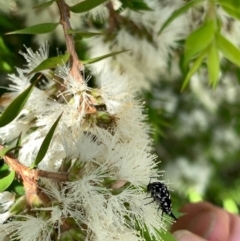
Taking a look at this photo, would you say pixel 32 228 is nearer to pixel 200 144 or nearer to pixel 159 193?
pixel 159 193

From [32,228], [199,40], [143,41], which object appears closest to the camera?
[32,228]

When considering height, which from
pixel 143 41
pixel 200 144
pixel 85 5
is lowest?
pixel 200 144

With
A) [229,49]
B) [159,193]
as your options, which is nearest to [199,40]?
[229,49]

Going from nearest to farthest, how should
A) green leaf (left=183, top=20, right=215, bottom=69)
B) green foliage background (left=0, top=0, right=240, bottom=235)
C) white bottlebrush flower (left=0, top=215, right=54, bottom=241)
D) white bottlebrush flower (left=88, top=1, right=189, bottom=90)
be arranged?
white bottlebrush flower (left=0, top=215, right=54, bottom=241) < green leaf (left=183, top=20, right=215, bottom=69) < white bottlebrush flower (left=88, top=1, right=189, bottom=90) < green foliage background (left=0, top=0, right=240, bottom=235)

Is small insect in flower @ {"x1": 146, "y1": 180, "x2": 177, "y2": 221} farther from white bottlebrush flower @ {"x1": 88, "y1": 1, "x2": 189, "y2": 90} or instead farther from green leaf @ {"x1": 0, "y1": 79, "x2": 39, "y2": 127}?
white bottlebrush flower @ {"x1": 88, "y1": 1, "x2": 189, "y2": 90}

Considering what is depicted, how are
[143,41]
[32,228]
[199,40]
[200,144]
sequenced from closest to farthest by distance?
[32,228]
[199,40]
[143,41]
[200,144]

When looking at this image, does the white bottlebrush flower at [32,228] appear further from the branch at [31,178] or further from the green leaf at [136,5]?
the green leaf at [136,5]

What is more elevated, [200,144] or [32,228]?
[32,228]

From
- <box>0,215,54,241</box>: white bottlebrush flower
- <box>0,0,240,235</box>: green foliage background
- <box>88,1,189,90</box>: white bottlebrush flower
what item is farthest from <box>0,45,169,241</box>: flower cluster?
<box>0,0,240,235</box>: green foliage background

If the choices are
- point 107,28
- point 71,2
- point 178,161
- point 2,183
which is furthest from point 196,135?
point 2,183
